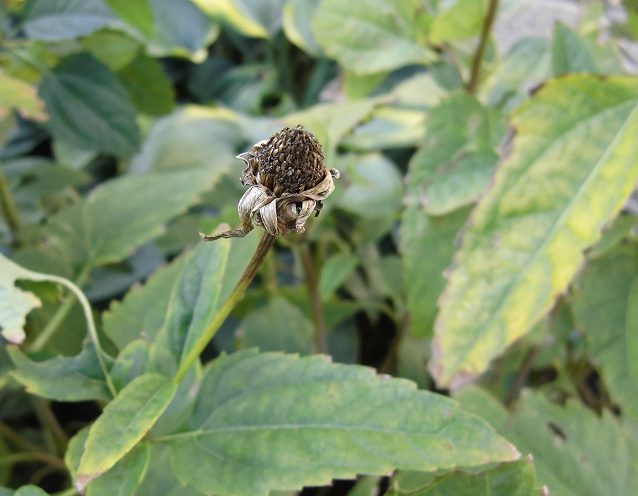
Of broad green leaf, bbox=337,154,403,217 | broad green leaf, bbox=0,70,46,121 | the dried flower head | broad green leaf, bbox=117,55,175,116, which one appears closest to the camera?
the dried flower head

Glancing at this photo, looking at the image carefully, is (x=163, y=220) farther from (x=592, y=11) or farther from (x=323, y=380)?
(x=592, y=11)

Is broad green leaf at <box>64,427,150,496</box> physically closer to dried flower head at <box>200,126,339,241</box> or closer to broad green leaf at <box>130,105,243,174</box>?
dried flower head at <box>200,126,339,241</box>

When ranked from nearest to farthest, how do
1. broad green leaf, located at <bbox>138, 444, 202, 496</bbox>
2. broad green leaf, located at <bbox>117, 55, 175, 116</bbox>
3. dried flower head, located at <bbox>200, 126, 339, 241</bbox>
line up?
dried flower head, located at <bbox>200, 126, 339, 241</bbox>
broad green leaf, located at <bbox>138, 444, 202, 496</bbox>
broad green leaf, located at <bbox>117, 55, 175, 116</bbox>

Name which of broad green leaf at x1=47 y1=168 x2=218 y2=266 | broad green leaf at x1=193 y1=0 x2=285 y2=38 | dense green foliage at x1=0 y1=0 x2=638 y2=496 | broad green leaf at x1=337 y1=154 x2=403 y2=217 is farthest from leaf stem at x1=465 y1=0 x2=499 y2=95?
broad green leaf at x1=193 y1=0 x2=285 y2=38

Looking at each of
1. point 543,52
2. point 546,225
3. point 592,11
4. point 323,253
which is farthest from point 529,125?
point 592,11

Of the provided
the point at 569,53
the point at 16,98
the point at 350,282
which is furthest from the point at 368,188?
the point at 16,98

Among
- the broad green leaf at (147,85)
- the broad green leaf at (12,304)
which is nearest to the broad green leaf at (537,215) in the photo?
the broad green leaf at (12,304)
